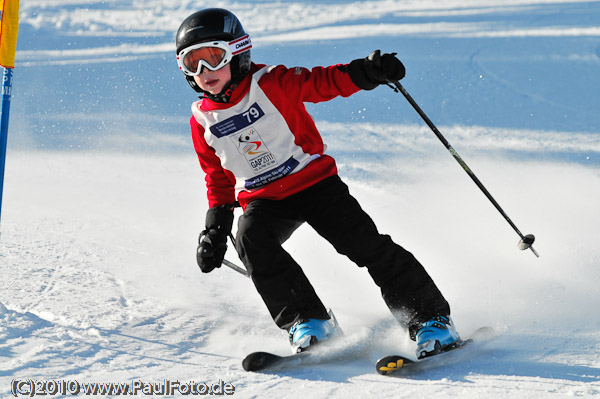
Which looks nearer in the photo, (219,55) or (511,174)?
(219,55)

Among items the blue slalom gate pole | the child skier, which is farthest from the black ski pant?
the blue slalom gate pole

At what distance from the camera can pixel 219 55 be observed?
2.85 meters

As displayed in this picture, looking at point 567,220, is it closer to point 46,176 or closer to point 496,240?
point 496,240

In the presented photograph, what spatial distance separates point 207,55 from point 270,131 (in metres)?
0.42

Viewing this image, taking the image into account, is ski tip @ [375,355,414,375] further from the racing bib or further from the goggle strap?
the goggle strap

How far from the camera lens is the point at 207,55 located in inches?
112

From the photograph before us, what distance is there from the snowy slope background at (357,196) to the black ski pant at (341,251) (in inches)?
7.2

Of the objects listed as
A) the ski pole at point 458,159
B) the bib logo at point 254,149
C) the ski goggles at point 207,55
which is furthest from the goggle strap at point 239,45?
the ski pole at point 458,159

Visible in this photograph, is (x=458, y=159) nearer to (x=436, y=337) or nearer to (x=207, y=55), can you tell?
(x=436, y=337)

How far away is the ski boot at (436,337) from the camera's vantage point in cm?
250

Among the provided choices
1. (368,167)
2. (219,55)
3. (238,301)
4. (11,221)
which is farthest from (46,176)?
(219,55)

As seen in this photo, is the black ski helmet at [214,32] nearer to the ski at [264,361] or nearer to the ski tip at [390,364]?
the ski at [264,361]

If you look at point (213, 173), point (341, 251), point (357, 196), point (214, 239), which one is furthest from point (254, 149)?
point (357, 196)

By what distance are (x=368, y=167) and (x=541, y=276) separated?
232 cm
